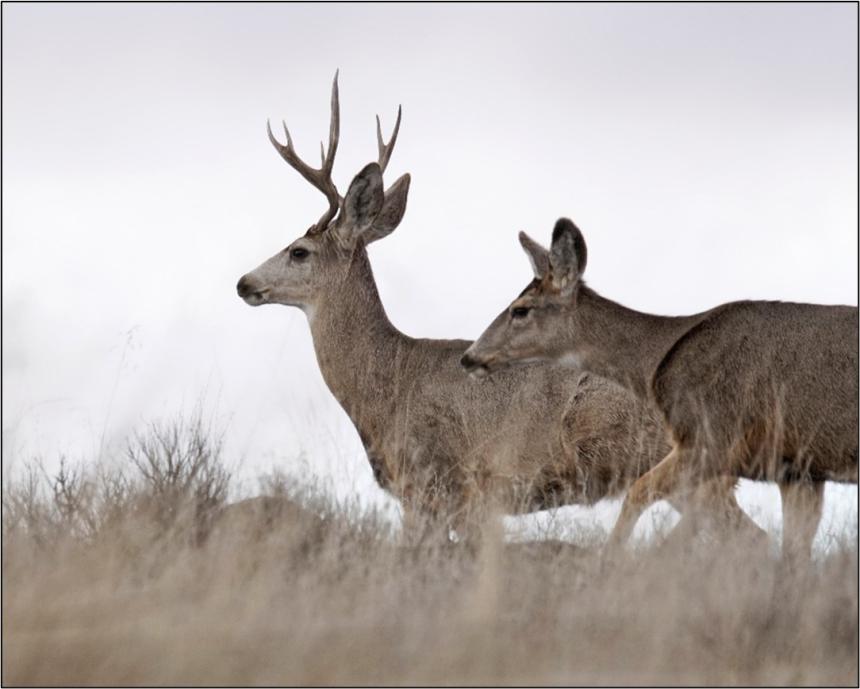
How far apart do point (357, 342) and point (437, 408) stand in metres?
1.13

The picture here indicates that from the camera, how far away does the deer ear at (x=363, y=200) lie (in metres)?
13.2

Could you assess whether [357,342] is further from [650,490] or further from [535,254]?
[650,490]

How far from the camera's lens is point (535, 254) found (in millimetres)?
11188

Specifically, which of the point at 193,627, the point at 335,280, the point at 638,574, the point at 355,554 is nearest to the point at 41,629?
the point at 193,627

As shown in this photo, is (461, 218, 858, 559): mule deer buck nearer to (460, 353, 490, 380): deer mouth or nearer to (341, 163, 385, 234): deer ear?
(460, 353, 490, 380): deer mouth

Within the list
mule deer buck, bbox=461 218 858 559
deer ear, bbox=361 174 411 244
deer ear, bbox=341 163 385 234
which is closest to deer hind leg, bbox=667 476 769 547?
mule deer buck, bbox=461 218 858 559

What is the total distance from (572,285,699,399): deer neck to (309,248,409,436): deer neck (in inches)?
96.1

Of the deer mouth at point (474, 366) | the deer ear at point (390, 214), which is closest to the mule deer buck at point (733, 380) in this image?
the deer mouth at point (474, 366)

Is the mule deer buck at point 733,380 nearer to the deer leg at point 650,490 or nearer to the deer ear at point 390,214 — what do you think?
the deer leg at point 650,490

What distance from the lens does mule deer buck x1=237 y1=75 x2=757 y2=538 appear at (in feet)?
39.2

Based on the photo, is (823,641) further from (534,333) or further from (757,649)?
Answer: (534,333)

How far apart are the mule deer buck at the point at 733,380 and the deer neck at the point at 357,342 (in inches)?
95.3

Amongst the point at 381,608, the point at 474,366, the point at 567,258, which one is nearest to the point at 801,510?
the point at 567,258

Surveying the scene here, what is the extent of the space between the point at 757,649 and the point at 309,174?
7.03m
